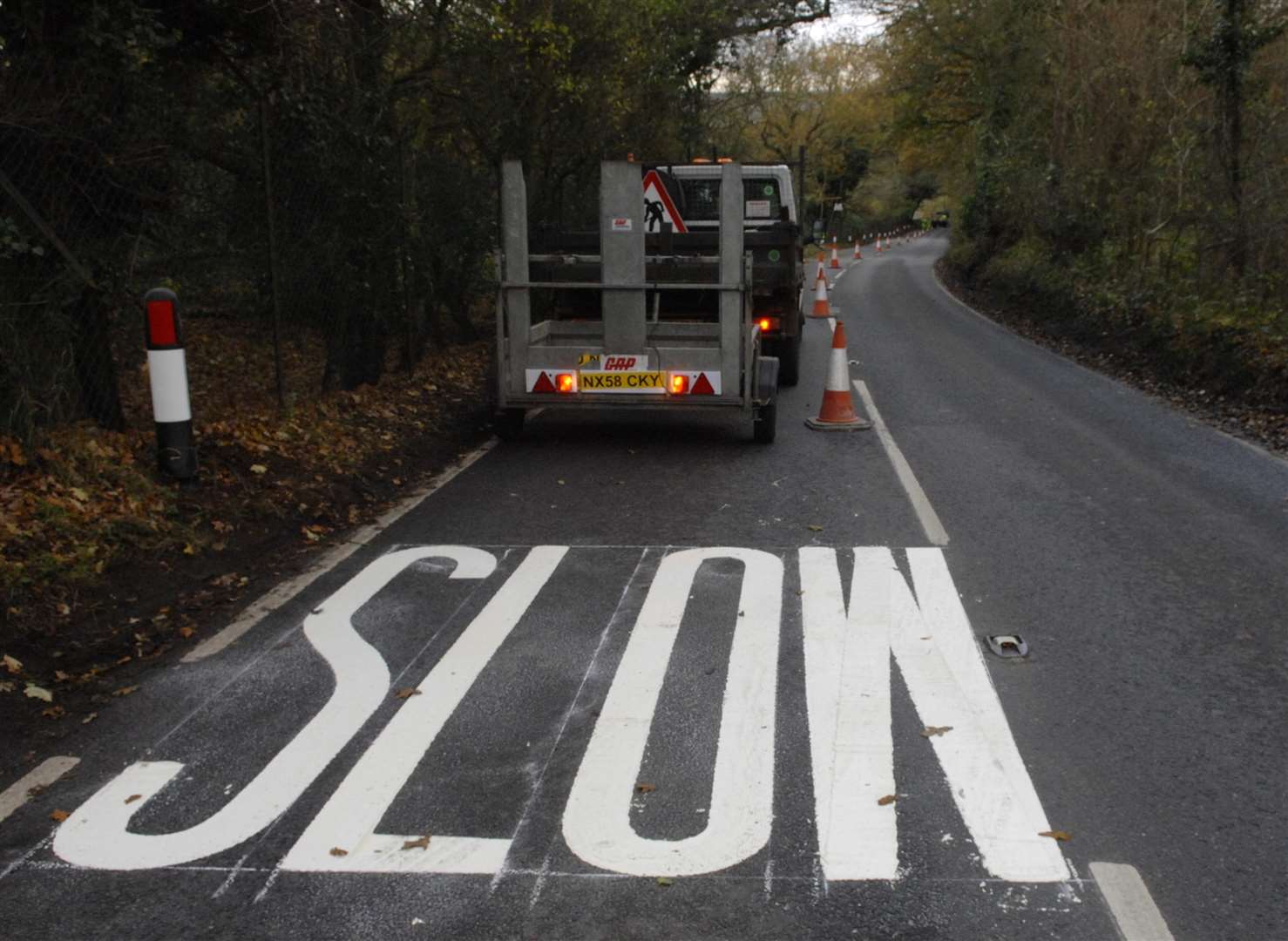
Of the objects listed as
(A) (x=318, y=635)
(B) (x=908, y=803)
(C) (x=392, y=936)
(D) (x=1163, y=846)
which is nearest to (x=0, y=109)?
(A) (x=318, y=635)

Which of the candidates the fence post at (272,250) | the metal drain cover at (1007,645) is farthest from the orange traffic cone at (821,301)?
the metal drain cover at (1007,645)

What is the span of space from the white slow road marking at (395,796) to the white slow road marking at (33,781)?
1.03 m

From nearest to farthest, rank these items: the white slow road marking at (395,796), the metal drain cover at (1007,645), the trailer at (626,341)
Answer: the white slow road marking at (395,796)
the metal drain cover at (1007,645)
the trailer at (626,341)

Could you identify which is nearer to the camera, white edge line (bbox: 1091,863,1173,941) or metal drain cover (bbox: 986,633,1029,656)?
white edge line (bbox: 1091,863,1173,941)

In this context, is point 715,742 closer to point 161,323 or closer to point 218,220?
point 161,323

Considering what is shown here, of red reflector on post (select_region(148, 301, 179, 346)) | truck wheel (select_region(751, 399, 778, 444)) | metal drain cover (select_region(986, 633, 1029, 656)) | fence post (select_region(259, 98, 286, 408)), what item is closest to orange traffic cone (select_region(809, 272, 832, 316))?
truck wheel (select_region(751, 399, 778, 444))

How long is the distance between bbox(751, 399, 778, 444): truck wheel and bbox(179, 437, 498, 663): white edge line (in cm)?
274

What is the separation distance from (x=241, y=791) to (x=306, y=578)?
2.43 meters

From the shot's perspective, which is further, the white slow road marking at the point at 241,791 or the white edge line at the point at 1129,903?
the white slow road marking at the point at 241,791

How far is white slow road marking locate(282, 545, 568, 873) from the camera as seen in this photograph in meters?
3.31

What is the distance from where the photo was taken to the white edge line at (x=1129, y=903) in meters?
2.99

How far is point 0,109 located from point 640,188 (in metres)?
4.66

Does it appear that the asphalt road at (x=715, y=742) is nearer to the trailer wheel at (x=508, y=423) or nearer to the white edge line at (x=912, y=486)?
the white edge line at (x=912, y=486)

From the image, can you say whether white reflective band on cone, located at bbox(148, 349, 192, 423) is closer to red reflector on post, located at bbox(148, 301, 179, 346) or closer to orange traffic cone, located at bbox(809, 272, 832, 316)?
red reflector on post, located at bbox(148, 301, 179, 346)
